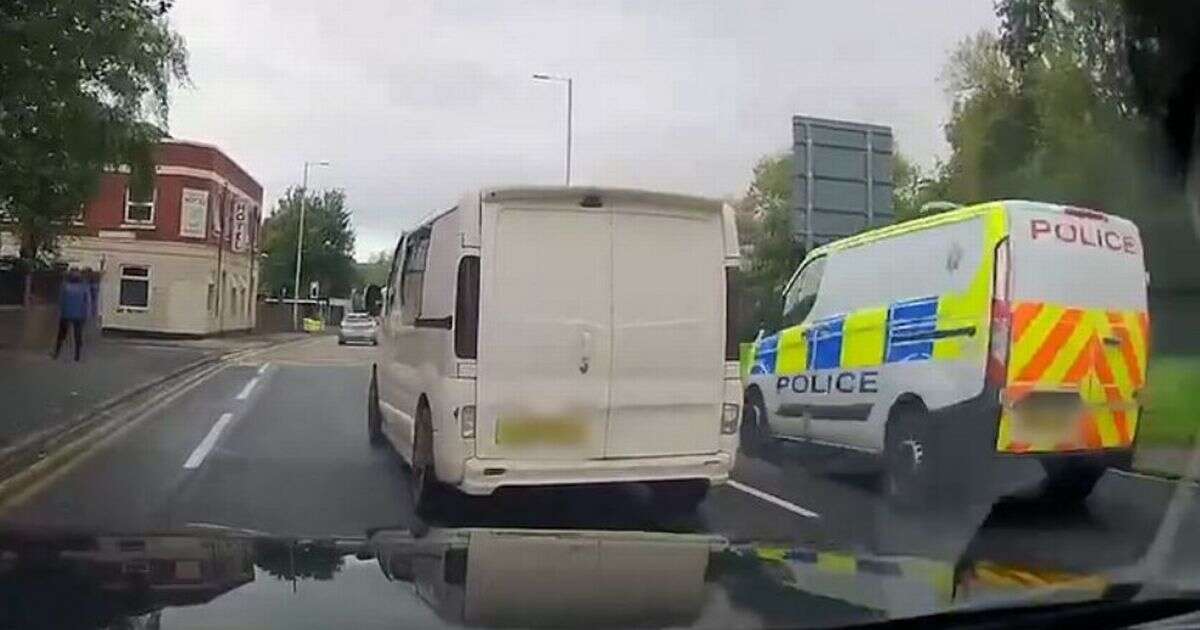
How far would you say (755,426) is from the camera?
10.8 m

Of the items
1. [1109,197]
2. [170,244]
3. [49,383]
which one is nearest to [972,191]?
[1109,197]

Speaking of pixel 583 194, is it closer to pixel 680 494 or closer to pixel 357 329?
pixel 680 494

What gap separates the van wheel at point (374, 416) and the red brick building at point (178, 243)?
1.67 m

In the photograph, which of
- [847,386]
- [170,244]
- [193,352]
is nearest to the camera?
[847,386]

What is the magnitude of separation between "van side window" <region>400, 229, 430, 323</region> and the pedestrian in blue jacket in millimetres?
6314

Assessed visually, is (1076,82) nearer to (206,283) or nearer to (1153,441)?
(1153,441)

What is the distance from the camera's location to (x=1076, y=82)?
358 inches

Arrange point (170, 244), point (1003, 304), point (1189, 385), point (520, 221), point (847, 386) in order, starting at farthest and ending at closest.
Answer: point (170, 244)
point (847, 386)
point (1189, 385)
point (1003, 304)
point (520, 221)

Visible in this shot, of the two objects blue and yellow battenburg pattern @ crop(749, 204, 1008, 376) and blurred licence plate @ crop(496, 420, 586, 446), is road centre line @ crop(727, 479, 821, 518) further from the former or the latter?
blurred licence plate @ crop(496, 420, 586, 446)

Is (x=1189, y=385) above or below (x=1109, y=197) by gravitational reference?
below

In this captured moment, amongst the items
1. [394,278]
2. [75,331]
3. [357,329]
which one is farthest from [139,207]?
[394,278]

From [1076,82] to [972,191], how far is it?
3.07 ft

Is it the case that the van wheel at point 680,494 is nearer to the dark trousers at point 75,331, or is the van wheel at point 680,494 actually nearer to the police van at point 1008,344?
the police van at point 1008,344

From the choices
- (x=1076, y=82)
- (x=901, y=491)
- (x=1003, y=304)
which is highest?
(x=1076, y=82)
